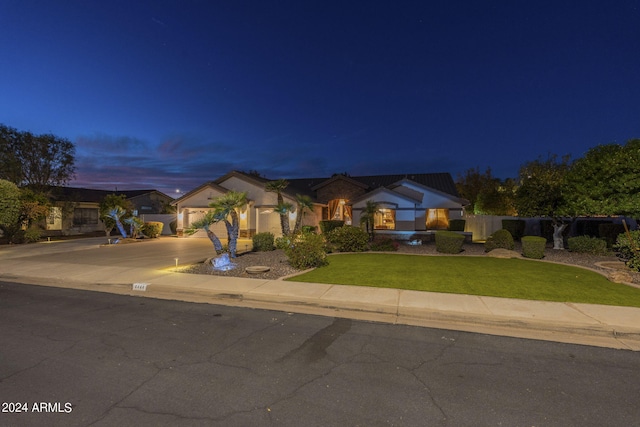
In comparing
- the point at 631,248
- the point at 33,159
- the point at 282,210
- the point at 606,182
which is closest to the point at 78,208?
the point at 33,159

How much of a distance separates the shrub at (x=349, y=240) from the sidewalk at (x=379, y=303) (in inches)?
278

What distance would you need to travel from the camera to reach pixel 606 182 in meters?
12.4

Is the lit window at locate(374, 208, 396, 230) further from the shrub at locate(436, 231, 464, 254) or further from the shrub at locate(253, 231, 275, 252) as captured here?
the shrub at locate(253, 231, 275, 252)

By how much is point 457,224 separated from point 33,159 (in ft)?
119

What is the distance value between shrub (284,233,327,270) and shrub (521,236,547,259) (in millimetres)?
9119

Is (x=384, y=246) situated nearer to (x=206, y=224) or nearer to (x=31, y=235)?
(x=206, y=224)

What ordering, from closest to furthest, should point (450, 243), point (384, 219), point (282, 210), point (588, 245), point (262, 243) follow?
point (588, 245) → point (450, 243) → point (262, 243) → point (282, 210) → point (384, 219)

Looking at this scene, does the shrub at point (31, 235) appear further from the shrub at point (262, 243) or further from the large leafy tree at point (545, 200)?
the large leafy tree at point (545, 200)

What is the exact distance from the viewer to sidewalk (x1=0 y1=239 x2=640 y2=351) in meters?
5.88

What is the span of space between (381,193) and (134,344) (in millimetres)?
20450

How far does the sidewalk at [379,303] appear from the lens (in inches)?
231

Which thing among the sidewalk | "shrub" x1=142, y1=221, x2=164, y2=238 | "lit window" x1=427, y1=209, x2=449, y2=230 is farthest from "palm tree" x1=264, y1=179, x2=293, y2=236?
"lit window" x1=427, y1=209, x2=449, y2=230

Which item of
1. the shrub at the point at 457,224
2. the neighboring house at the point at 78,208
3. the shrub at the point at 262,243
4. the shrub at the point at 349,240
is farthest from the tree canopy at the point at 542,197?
the neighboring house at the point at 78,208

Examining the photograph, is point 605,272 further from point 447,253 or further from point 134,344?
point 134,344
